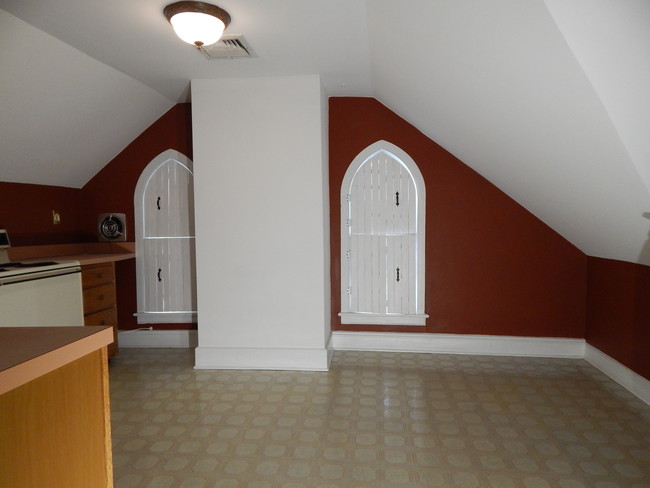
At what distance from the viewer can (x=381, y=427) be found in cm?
281

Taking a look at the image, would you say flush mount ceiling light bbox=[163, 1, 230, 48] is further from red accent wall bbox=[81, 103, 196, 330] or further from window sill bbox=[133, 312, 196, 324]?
window sill bbox=[133, 312, 196, 324]

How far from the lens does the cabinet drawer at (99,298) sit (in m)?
3.79

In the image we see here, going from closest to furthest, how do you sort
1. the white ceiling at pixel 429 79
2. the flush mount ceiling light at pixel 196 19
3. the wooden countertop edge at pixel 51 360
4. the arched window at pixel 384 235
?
the wooden countertop edge at pixel 51 360, the white ceiling at pixel 429 79, the flush mount ceiling light at pixel 196 19, the arched window at pixel 384 235

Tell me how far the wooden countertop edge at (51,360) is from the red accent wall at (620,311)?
349cm

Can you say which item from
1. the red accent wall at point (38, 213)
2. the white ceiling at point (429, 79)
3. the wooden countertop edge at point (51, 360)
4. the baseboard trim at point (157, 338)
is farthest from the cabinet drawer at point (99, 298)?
→ the wooden countertop edge at point (51, 360)

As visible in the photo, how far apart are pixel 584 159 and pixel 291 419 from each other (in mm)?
2370

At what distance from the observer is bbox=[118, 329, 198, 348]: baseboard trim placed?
4.64 m

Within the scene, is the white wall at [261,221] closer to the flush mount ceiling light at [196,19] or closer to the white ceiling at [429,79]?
the white ceiling at [429,79]

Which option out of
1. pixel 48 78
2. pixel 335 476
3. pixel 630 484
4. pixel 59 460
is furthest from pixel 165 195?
pixel 630 484

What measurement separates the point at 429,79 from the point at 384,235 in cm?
172

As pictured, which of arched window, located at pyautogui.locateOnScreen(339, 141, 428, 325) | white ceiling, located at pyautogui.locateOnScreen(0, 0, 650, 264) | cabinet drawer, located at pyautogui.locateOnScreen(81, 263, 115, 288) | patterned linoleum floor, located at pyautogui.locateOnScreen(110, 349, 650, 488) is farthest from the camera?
arched window, located at pyautogui.locateOnScreen(339, 141, 428, 325)

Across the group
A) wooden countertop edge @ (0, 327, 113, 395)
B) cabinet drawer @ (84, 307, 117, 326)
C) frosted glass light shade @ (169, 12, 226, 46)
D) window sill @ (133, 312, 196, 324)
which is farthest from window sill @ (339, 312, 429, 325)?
wooden countertop edge @ (0, 327, 113, 395)

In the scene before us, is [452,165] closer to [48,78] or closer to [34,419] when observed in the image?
[48,78]

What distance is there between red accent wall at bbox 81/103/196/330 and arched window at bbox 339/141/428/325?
5.79ft
